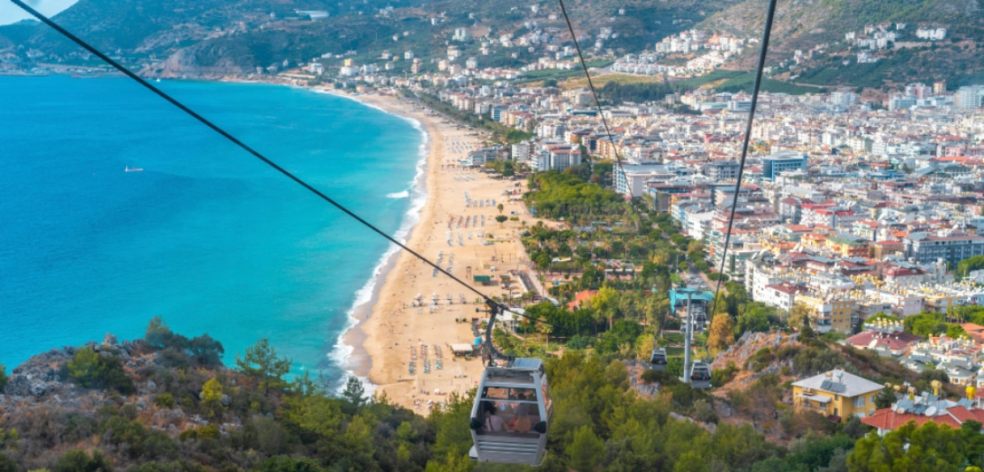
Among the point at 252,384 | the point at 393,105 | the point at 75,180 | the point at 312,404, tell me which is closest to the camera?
the point at 312,404

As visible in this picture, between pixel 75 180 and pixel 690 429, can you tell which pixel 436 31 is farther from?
pixel 690 429

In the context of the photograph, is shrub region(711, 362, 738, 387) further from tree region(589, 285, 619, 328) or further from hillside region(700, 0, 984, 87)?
hillside region(700, 0, 984, 87)

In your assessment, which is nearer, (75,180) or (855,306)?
(855,306)

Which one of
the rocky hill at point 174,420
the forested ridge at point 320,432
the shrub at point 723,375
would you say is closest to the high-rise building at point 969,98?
the shrub at point 723,375

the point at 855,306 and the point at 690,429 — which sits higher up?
the point at 690,429

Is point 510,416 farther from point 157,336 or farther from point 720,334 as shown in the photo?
point 720,334

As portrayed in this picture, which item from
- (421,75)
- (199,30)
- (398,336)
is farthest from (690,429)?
(199,30)
